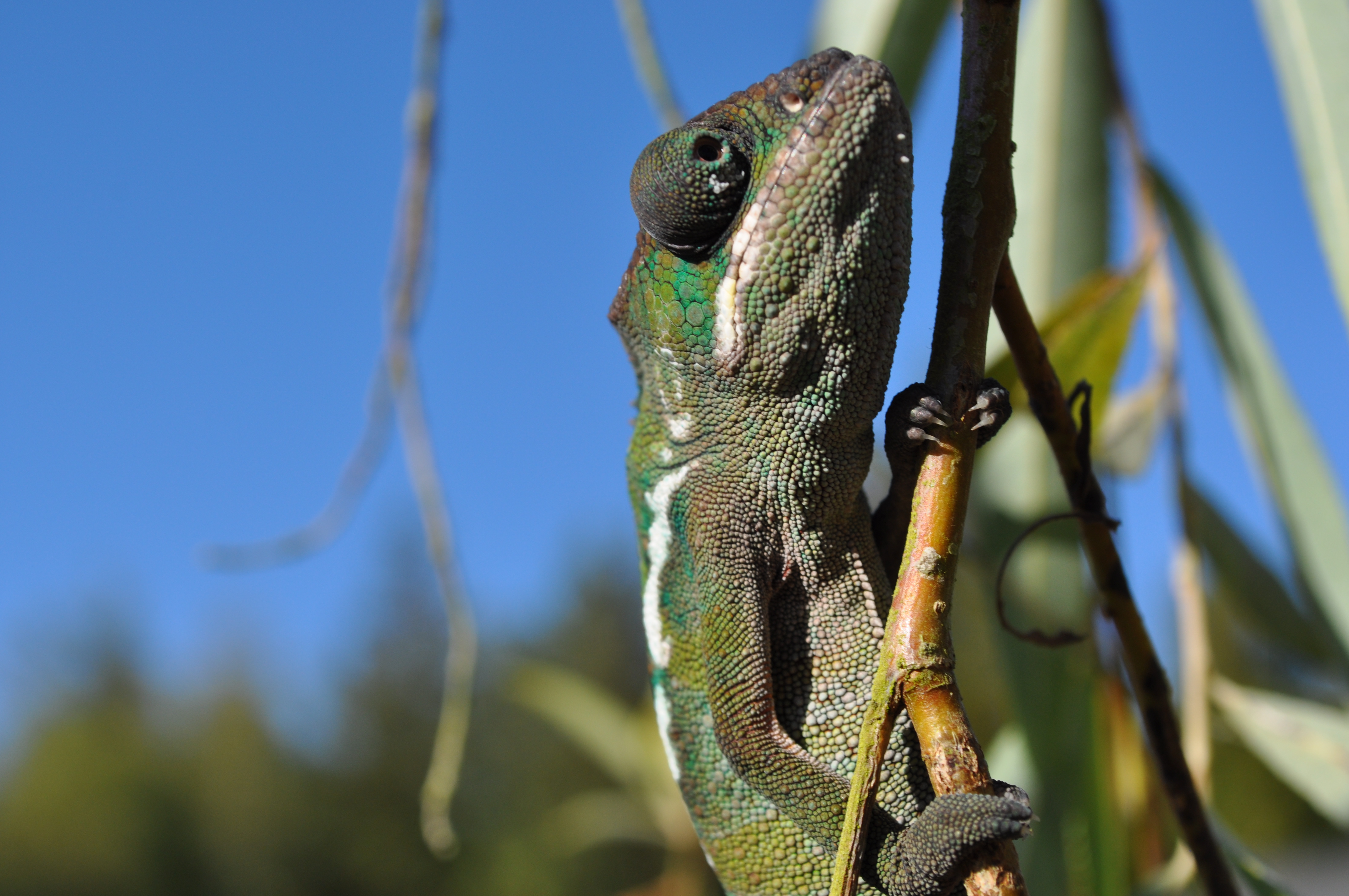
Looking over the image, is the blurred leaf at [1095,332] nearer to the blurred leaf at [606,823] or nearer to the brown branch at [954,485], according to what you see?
the brown branch at [954,485]

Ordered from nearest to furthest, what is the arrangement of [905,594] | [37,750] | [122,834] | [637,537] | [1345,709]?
[905,594]
[637,537]
[1345,709]
[122,834]
[37,750]

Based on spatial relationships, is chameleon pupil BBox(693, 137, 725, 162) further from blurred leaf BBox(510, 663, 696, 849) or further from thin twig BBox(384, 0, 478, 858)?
blurred leaf BBox(510, 663, 696, 849)

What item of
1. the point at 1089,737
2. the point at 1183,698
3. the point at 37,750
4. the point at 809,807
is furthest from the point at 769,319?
the point at 37,750

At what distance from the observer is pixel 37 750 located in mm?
21406

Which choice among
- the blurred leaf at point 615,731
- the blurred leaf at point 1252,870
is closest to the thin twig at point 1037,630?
the blurred leaf at point 1252,870

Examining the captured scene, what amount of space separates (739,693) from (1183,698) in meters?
0.99

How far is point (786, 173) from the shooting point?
2.72ft

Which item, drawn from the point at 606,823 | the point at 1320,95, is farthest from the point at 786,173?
the point at 606,823

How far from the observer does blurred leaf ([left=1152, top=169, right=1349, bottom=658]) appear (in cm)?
151

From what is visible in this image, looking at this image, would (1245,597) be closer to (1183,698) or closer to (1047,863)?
(1183,698)

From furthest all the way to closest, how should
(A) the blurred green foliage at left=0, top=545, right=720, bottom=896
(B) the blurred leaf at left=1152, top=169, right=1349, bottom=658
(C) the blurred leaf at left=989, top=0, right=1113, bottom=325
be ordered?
(A) the blurred green foliage at left=0, top=545, right=720, bottom=896
(C) the blurred leaf at left=989, top=0, right=1113, bottom=325
(B) the blurred leaf at left=1152, top=169, right=1349, bottom=658

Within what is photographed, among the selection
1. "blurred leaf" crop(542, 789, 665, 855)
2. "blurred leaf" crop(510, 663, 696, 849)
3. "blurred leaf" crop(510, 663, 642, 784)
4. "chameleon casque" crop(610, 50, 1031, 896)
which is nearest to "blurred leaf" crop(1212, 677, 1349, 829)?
"chameleon casque" crop(610, 50, 1031, 896)

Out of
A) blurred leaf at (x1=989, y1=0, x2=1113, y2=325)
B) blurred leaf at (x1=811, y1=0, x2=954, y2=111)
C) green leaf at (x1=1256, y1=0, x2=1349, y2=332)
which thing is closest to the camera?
green leaf at (x1=1256, y1=0, x2=1349, y2=332)

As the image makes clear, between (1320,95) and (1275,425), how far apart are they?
610 millimetres
